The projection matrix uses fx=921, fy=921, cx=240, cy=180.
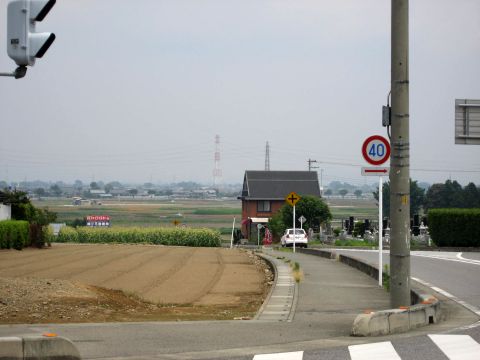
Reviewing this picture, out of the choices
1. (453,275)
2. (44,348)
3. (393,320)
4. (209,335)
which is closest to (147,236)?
(453,275)

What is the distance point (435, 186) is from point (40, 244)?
76.7 m

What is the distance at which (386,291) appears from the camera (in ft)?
65.0

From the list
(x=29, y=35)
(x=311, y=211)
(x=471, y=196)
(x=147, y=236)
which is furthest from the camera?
(x=471, y=196)

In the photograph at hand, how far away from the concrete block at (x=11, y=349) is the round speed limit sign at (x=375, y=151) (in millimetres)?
12036

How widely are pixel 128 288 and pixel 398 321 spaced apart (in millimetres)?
11112

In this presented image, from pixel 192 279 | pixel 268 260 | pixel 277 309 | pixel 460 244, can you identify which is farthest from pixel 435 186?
pixel 277 309

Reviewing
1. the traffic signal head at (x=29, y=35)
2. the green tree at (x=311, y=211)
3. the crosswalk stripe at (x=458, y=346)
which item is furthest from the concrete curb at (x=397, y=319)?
the green tree at (x=311, y=211)

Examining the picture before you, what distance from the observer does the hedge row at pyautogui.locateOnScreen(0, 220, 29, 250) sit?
142 feet

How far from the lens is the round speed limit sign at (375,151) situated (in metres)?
20.1

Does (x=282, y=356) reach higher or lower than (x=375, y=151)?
lower

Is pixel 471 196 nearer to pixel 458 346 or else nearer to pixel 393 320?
pixel 393 320

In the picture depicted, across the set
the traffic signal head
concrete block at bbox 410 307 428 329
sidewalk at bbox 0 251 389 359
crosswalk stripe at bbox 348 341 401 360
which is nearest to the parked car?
sidewalk at bbox 0 251 389 359

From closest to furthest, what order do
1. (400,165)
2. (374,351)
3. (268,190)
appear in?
1. (374,351)
2. (400,165)
3. (268,190)

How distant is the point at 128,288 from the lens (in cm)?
2261
